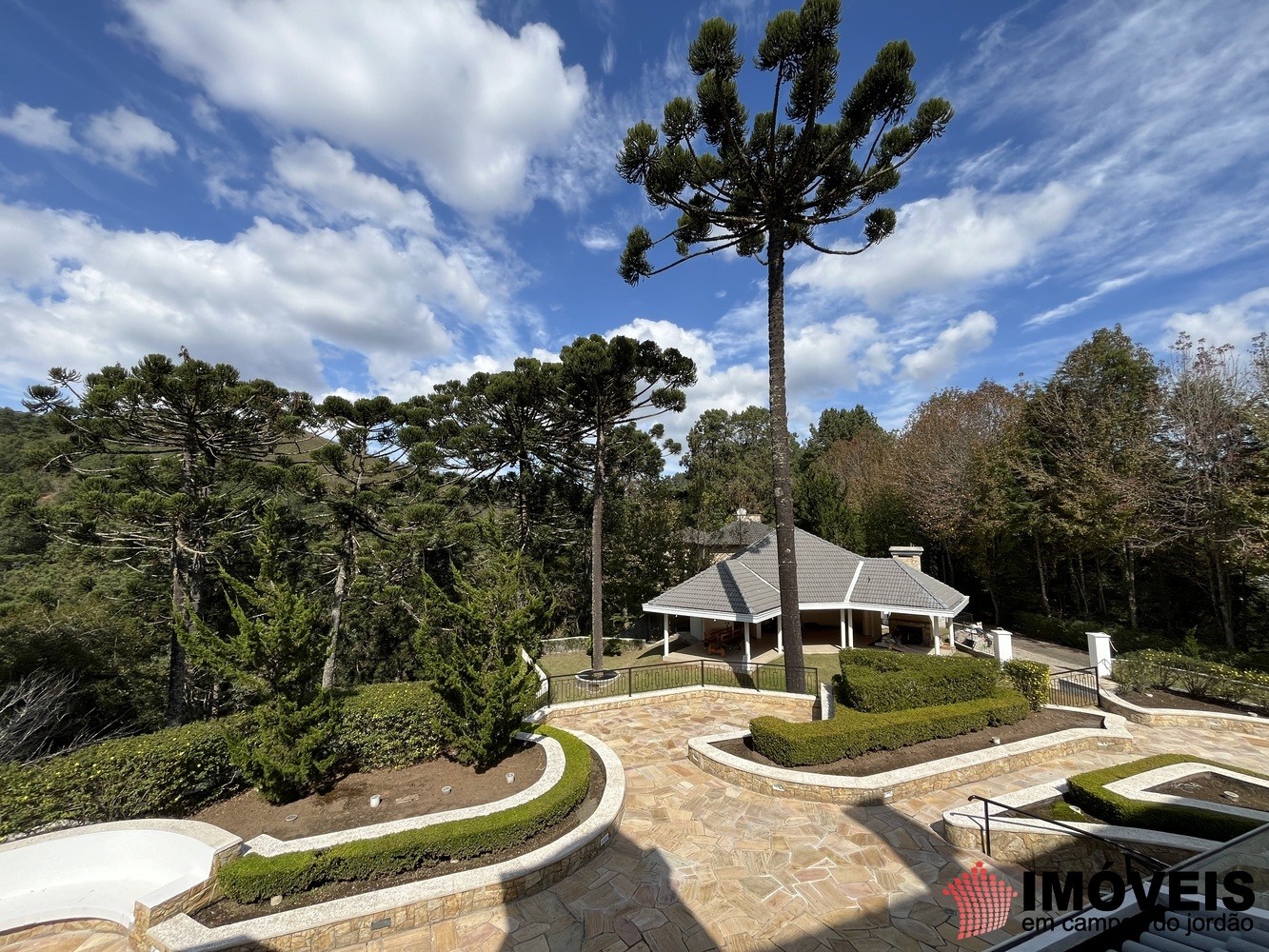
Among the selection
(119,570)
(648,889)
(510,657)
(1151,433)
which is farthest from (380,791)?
(1151,433)

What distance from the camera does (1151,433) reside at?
1723 cm

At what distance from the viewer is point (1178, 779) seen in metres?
6.82

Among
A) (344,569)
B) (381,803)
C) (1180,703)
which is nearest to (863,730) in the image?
(381,803)

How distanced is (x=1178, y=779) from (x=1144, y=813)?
6.54 feet

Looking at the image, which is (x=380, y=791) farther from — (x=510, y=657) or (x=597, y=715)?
(x=597, y=715)

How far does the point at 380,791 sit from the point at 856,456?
40547 mm

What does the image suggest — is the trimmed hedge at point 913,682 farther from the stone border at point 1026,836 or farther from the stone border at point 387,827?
the stone border at point 387,827

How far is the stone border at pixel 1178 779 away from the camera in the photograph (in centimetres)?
572

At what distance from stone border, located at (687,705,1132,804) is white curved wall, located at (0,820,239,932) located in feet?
21.6

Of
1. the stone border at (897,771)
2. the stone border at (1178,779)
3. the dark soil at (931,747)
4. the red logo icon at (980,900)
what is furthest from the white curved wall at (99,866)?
the stone border at (1178,779)

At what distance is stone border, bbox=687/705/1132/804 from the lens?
7.04 m

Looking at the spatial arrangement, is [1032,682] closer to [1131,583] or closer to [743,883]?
[743,883]

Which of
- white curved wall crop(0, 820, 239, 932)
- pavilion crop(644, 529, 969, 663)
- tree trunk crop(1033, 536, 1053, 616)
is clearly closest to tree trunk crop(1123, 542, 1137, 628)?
tree trunk crop(1033, 536, 1053, 616)

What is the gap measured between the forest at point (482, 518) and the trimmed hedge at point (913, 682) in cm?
635
